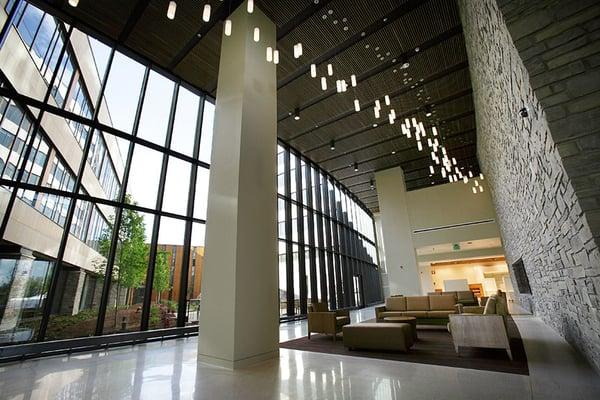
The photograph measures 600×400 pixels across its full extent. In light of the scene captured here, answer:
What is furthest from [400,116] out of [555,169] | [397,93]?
[555,169]

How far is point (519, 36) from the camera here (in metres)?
2.33

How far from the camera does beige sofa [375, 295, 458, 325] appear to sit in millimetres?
6578

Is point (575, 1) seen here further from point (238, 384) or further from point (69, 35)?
point (69, 35)

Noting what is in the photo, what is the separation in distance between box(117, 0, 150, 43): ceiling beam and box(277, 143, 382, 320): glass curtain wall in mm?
5266

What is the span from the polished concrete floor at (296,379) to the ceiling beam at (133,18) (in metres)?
6.24

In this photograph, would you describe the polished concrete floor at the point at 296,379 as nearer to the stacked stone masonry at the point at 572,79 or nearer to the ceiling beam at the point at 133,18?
the stacked stone masonry at the point at 572,79

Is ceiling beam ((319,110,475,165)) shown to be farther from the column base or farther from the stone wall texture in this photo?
the column base

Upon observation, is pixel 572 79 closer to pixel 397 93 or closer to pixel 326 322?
pixel 326 322

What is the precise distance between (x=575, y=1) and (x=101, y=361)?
253 inches

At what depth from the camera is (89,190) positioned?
5211 mm

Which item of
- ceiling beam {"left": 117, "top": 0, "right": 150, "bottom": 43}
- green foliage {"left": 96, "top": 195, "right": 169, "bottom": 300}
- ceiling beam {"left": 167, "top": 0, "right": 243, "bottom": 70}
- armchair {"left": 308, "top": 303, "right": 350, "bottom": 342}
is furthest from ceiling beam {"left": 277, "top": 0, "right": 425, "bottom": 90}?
armchair {"left": 308, "top": 303, "right": 350, "bottom": 342}

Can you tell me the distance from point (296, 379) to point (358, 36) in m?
6.71

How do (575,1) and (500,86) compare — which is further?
(500,86)

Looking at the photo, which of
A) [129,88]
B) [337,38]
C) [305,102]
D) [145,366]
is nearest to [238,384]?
[145,366]
